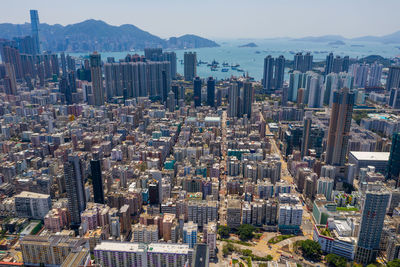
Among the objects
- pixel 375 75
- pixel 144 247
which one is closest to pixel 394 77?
pixel 375 75

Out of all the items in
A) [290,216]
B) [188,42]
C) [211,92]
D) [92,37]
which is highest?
[92,37]

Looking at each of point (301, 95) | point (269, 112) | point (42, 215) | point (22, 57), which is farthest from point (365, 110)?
point (22, 57)

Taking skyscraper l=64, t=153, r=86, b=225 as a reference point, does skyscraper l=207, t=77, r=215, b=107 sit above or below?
above

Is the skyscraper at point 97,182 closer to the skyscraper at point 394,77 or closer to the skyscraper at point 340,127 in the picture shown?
the skyscraper at point 340,127

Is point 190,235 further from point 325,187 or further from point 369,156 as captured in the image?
point 369,156

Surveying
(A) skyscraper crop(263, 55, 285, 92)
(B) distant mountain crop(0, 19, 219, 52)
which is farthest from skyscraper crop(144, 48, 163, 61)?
(B) distant mountain crop(0, 19, 219, 52)

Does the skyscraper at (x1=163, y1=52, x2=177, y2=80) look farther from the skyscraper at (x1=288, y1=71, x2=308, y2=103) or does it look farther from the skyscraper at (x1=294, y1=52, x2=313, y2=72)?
the skyscraper at (x1=288, y1=71, x2=308, y2=103)

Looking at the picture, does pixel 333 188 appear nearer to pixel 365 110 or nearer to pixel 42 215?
pixel 42 215
